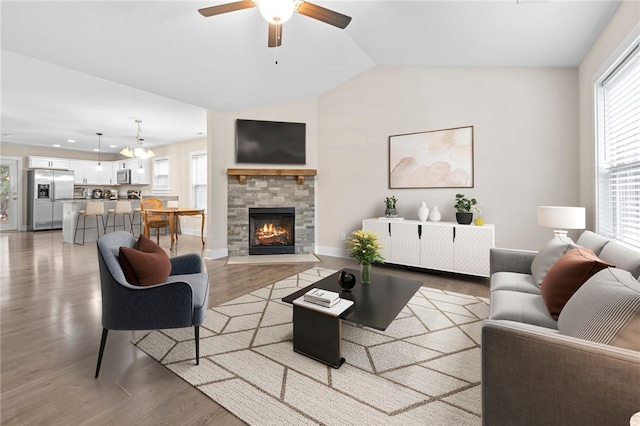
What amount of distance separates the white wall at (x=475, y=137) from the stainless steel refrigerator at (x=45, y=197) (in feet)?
27.8

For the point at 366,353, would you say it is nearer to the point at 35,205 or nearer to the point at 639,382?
the point at 639,382

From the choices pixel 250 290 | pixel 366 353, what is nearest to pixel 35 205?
pixel 250 290

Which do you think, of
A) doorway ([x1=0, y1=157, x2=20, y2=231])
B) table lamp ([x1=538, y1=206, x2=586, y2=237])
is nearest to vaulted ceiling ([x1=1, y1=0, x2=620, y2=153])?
table lamp ([x1=538, y1=206, x2=586, y2=237])

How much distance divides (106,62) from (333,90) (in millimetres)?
3276

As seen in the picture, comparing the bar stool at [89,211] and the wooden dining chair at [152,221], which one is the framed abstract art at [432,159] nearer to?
the wooden dining chair at [152,221]

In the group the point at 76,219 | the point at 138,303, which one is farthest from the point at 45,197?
the point at 138,303

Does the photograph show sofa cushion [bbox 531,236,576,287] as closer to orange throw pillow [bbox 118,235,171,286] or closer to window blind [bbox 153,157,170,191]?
orange throw pillow [bbox 118,235,171,286]

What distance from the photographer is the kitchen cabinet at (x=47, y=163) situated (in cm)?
831

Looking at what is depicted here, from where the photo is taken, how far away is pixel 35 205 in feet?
26.5

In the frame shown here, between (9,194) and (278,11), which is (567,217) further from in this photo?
(9,194)

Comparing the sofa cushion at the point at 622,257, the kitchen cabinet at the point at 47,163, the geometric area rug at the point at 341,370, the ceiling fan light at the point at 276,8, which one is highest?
the kitchen cabinet at the point at 47,163

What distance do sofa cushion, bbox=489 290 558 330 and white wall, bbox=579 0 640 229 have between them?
1844mm

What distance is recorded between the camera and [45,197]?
8336 mm

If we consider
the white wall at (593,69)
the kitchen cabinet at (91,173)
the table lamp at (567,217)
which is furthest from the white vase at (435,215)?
the kitchen cabinet at (91,173)
